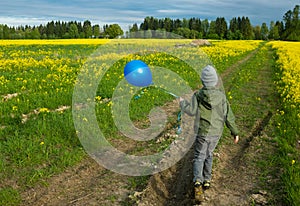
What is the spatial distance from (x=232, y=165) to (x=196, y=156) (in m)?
1.38

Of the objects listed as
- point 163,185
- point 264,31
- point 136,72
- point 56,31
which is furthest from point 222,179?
point 264,31

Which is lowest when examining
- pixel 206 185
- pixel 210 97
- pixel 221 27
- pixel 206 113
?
pixel 206 185

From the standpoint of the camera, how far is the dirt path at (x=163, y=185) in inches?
186

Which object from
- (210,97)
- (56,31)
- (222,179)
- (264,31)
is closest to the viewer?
(210,97)

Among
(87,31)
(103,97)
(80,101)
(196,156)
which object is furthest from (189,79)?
(87,31)

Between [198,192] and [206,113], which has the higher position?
[206,113]

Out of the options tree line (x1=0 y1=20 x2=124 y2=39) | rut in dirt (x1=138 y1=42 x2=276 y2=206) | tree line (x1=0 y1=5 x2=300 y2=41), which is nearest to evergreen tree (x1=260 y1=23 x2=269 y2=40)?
tree line (x1=0 y1=5 x2=300 y2=41)

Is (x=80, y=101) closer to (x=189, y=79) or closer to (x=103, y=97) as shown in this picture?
(x=103, y=97)

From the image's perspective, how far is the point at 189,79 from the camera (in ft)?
46.0

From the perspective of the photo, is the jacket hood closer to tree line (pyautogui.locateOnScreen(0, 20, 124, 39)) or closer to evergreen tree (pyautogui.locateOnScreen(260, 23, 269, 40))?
tree line (pyautogui.locateOnScreen(0, 20, 124, 39))

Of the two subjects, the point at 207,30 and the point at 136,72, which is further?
the point at 207,30

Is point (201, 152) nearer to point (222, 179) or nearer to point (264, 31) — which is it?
point (222, 179)

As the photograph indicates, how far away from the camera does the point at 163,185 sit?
205 inches

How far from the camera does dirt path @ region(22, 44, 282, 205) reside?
4.73 m
